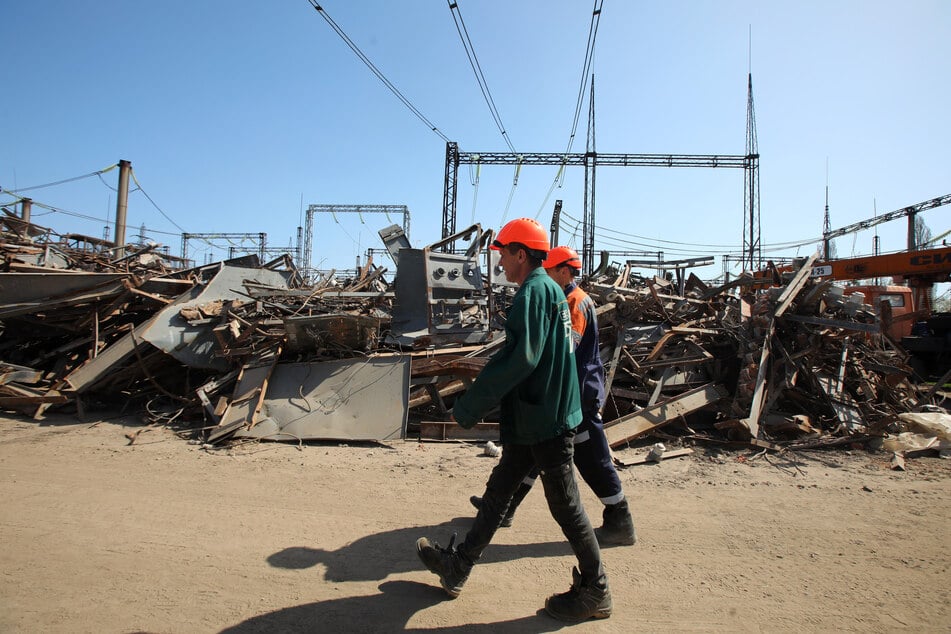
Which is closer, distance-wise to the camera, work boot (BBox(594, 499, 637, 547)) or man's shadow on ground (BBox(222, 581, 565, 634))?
man's shadow on ground (BBox(222, 581, 565, 634))

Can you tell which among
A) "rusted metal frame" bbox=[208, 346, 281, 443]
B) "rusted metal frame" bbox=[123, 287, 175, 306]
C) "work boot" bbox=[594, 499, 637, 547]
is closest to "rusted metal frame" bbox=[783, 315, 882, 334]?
"work boot" bbox=[594, 499, 637, 547]

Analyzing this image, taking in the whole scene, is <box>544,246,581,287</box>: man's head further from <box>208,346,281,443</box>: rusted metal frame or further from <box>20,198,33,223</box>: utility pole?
<box>20,198,33,223</box>: utility pole

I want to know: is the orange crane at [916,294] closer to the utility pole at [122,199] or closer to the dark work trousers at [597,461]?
the dark work trousers at [597,461]

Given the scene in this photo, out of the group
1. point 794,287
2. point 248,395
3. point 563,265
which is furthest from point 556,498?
point 794,287

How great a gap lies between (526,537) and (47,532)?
3.26m

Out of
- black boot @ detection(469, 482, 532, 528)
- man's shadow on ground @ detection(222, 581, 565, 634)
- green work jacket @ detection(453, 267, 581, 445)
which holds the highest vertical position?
green work jacket @ detection(453, 267, 581, 445)

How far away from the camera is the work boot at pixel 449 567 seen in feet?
8.52

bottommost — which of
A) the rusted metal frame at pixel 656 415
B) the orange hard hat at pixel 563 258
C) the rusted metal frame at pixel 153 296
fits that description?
the rusted metal frame at pixel 656 415

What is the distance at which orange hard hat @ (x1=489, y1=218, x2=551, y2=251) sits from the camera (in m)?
2.64

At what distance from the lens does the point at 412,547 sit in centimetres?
324

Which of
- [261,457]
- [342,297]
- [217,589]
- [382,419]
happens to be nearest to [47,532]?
[217,589]

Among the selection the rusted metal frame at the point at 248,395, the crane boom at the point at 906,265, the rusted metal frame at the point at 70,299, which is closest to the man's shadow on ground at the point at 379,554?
the rusted metal frame at the point at 248,395

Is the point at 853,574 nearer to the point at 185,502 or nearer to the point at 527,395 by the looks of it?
the point at 527,395

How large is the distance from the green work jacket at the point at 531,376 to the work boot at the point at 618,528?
1191mm
